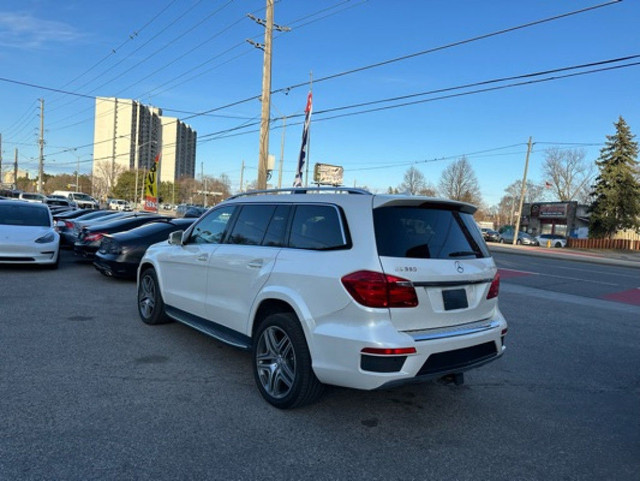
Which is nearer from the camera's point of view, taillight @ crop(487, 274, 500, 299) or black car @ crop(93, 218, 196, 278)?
taillight @ crop(487, 274, 500, 299)

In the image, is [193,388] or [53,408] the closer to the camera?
[53,408]

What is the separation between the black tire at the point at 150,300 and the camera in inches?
239

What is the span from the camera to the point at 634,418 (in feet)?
13.6

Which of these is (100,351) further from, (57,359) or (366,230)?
(366,230)

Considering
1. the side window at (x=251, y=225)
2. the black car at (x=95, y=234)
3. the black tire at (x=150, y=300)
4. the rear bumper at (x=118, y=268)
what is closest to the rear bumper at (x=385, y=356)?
the side window at (x=251, y=225)

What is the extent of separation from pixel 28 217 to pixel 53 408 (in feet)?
28.5

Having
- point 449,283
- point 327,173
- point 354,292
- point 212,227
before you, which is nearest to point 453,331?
point 449,283

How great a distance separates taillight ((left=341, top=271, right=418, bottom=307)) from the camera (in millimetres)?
3268

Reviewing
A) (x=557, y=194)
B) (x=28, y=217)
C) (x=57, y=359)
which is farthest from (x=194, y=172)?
(x=57, y=359)

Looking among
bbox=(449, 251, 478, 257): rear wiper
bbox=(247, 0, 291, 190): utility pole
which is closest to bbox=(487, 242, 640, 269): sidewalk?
bbox=(247, 0, 291, 190): utility pole

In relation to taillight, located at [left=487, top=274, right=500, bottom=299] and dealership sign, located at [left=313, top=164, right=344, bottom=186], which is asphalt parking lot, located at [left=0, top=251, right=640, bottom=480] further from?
dealership sign, located at [left=313, top=164, right=344, bottom=186]

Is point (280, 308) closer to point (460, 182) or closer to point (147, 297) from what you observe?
point (147, 297)

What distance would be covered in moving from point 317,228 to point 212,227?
1.83m

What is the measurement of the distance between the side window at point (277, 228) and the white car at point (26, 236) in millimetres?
7779
